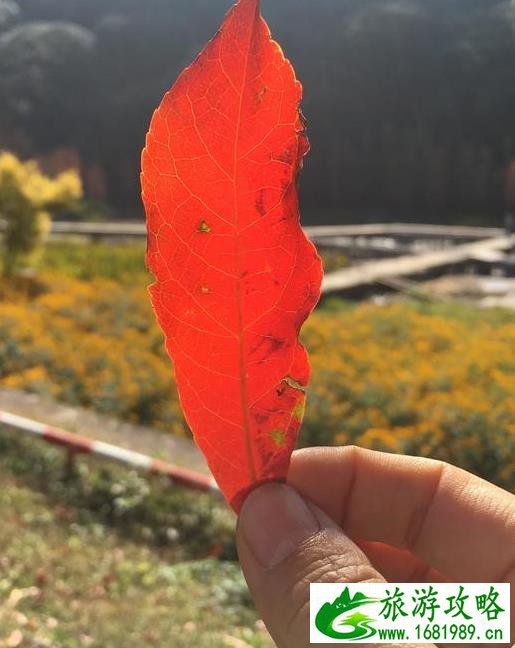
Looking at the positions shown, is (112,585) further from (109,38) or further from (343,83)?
(109,38)

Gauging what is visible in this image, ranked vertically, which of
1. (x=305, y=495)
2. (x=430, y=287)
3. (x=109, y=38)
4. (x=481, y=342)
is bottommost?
(x=430, y=287)

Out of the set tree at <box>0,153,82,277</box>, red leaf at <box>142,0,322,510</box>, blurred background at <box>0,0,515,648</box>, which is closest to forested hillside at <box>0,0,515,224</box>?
blurred background at <box>0,0,515,648</box>

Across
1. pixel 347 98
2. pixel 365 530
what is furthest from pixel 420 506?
pixel 347 98

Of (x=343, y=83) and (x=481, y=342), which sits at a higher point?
(x=343, y=83)

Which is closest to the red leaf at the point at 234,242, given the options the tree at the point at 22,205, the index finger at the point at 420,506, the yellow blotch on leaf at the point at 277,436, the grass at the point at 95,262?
the yellow blotch on leaf at the point at 277,436

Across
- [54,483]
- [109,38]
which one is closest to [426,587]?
[54,483]

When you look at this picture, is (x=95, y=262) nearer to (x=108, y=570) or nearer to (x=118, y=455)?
(x=118, y=455)

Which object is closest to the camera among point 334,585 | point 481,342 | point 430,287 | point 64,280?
point 334,585
